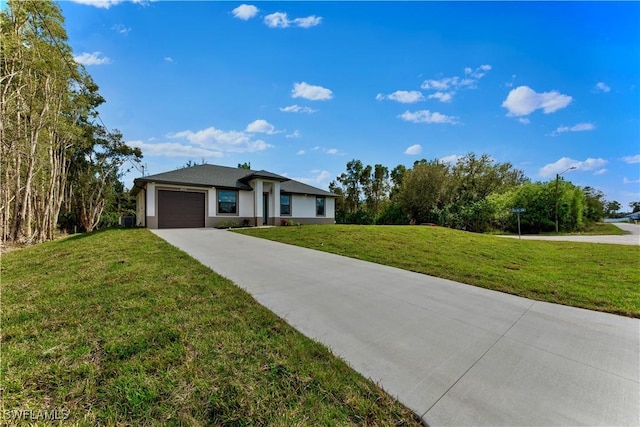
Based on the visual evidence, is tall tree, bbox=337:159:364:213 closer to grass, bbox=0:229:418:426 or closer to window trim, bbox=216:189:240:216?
window trim, bbox=216:189:240:216

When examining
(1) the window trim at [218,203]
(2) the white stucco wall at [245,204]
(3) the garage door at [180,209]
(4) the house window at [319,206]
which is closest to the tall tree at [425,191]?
(4) the house window at [319,206]

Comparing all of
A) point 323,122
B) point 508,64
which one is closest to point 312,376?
point 508,64

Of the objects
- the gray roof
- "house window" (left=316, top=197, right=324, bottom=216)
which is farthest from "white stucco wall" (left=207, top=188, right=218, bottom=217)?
"house window" (left=316, top=197, right=324, bottom=216)

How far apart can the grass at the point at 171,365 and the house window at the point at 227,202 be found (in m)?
11.6

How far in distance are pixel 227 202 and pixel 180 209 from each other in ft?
8.26

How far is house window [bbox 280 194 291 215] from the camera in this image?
17.8 metres

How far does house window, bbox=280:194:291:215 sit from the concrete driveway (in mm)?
13080

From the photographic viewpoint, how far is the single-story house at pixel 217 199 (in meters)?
13.4

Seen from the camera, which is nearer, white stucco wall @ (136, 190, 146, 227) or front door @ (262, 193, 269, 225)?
white stucco wall @ (136, 190, 146, 227)

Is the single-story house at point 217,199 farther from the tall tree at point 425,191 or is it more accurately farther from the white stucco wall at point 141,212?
the tall tree at point 425,191

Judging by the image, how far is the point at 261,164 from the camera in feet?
73.2

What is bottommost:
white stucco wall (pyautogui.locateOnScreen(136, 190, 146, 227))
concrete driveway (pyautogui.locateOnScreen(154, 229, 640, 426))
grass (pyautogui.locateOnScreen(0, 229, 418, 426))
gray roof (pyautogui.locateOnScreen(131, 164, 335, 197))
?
concrete driveway (pyautogui.locateOnScreen(154, 229, 640, 426))

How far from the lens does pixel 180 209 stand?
14.0 meters

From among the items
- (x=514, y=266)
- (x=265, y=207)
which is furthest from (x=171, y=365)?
(x=265, y=207)
